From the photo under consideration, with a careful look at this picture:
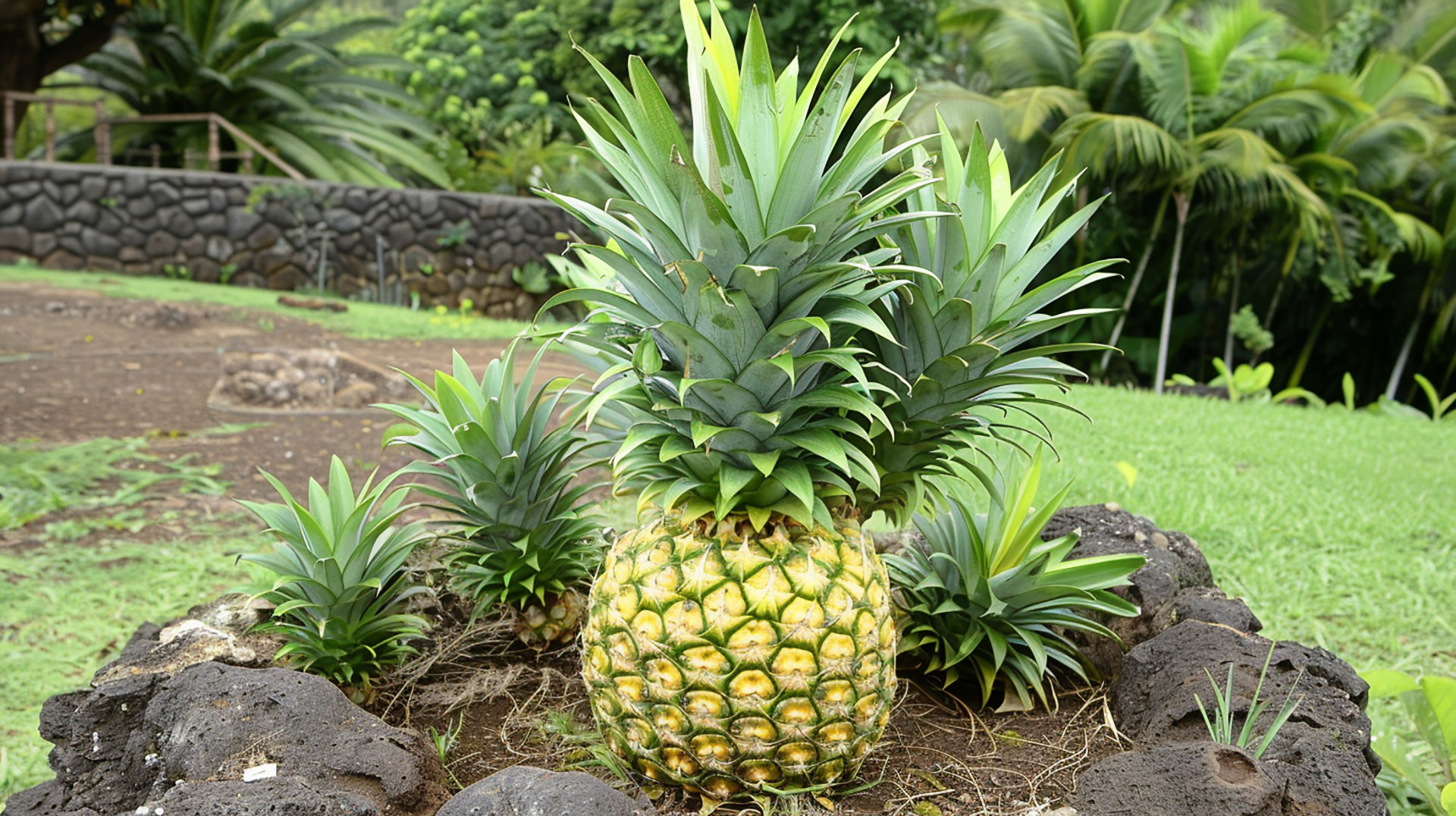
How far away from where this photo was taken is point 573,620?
10.9 ft

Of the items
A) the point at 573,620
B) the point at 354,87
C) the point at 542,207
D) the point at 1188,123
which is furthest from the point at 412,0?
the point at 573,620

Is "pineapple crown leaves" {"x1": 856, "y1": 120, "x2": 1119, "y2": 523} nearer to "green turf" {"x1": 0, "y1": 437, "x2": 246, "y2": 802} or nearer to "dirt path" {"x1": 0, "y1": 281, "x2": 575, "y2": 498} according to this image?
"green turf" {"x1": 0, "y1": 437, "x2": 246, "y2": 802}

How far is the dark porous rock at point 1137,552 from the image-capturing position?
329cm

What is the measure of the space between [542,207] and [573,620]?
1136cm

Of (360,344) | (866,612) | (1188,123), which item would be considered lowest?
(360,344)

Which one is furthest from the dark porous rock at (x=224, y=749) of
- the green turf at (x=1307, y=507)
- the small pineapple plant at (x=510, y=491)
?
the green turf at (x=1307, y=507)

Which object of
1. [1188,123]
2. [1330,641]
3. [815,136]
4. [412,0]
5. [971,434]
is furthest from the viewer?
[412,0]

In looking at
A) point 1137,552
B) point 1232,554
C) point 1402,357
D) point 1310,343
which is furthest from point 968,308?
point 1310,343

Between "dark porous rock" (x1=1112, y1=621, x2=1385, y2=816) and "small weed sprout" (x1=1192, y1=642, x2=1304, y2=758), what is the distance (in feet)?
0.05

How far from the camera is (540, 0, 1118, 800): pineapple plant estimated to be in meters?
2.24

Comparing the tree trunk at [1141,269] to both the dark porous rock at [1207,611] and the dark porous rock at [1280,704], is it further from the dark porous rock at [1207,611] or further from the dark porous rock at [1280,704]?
the dark porous rock at [1280,704]

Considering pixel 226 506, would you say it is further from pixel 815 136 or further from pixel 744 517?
pixel 815 136

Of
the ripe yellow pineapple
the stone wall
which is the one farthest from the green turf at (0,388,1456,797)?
the stone wall

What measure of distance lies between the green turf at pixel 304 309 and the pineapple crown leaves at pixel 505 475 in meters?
7.24
